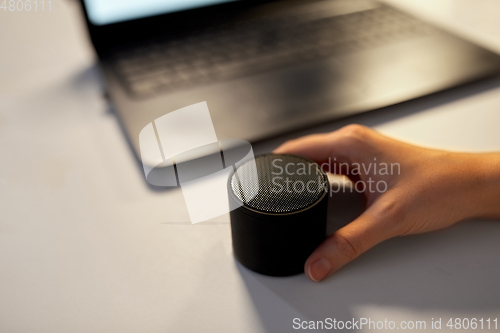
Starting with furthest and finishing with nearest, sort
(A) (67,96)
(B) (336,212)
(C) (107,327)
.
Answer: (A) (67,96) < (B) (336,212) < (C) (107,327)

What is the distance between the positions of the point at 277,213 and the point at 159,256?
6.3 inches

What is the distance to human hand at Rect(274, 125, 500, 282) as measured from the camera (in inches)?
15.9

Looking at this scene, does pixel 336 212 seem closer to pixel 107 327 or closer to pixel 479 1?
pixel 107 327

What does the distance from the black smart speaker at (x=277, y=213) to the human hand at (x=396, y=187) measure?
0.03 metres

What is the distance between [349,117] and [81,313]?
1.49ft

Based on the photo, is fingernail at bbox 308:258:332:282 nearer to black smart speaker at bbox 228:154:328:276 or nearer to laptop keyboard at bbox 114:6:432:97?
black smart speaker at bbox 228:154:328:276

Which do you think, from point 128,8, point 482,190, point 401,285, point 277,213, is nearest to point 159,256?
point 277,213

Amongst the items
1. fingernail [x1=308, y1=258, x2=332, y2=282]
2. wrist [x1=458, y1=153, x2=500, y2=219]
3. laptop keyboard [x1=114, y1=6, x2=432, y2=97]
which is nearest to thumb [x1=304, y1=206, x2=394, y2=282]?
fingernail [x1=308, y1=258, x2=332, y2=282]

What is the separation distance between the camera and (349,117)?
0.61m

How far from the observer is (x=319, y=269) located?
393 millimetres

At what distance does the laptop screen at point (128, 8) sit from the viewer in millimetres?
700

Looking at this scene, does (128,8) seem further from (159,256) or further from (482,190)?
(482,190)

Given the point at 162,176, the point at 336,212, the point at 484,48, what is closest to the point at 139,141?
the point at 162,176

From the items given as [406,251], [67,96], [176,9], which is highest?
[176,9]
